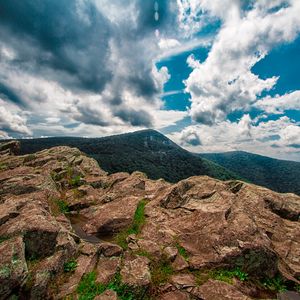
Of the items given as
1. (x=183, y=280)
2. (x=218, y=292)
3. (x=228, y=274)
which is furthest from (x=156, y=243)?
(x=218, y=292)

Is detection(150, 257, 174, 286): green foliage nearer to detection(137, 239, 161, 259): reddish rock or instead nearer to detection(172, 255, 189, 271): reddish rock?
detection(172, 255, 189, 271): reddish rock

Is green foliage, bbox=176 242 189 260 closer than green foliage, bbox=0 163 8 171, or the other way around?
green foliage, bbox=176 242 189 260

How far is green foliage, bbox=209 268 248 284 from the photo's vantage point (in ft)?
47.9

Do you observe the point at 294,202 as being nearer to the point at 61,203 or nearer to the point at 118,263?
the point at 118,263

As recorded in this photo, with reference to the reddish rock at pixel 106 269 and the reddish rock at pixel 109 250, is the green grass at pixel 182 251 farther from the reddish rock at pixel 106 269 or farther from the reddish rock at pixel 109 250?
the reddish rock at pixel 106 269

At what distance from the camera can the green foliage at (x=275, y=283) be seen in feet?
49.8

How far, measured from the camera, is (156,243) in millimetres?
17312

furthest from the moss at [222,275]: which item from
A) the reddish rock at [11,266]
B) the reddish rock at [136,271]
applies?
the reddish rock at [11,266]

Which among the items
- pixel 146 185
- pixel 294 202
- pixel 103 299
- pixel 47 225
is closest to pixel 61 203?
pixel 146 185

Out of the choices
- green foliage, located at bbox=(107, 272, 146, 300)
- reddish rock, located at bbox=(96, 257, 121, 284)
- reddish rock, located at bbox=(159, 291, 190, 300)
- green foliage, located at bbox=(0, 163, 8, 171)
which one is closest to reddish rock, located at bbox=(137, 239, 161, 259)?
reddish rock, located at bbox=(96, 257, 121, 284)

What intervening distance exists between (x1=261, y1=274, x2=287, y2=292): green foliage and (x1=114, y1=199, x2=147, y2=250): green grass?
10008 millimetres

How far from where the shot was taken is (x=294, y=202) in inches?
998

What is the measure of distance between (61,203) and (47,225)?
14647 mm

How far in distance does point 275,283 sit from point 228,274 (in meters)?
3.49
